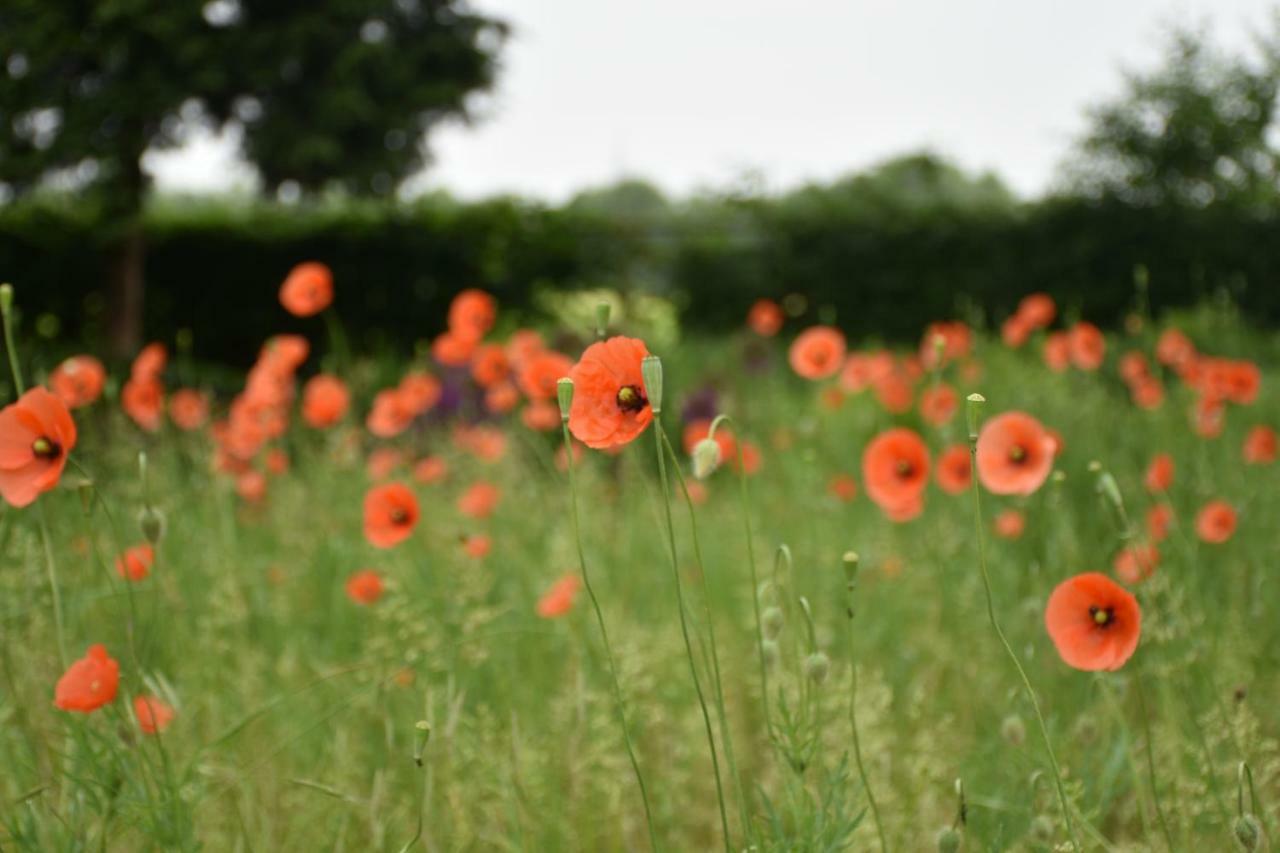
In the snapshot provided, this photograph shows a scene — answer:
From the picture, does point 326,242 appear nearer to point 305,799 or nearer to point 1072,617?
point 305,799

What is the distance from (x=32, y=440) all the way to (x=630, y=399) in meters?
0.69

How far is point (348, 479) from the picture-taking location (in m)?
3.90

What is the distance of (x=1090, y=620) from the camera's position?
1212mm

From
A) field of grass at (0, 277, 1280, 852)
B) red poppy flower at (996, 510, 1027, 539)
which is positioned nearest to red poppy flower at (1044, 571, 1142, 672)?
field of grass at (0, 277, 1280, 852)

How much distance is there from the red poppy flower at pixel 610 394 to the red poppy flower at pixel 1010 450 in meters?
Answer: 0.66

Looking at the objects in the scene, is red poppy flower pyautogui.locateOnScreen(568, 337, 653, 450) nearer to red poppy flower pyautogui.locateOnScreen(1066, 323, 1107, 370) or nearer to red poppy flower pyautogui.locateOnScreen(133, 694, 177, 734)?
red poppy flower pyautogui.locateOnScreen(133, 694, 177, 734)

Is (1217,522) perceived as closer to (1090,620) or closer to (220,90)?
(1090,620)

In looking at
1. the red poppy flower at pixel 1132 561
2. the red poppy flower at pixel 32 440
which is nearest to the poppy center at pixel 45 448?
the red poppy flower at pixel 32 440

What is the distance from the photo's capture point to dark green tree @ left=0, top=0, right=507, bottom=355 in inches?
328

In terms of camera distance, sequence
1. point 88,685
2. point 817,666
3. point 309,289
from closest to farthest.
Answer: point 817,666 → point 88,685 → point 309,289

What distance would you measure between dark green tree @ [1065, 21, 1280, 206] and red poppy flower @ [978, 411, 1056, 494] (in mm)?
7359

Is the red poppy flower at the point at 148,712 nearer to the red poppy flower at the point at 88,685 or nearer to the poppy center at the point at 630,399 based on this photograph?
the red poppy flower at the point at 88,685

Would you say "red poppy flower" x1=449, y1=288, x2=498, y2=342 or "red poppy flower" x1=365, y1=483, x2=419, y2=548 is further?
"red poppy flower" x1=449, y1=288, x2=498, y2=342

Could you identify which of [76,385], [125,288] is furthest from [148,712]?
[125,288]
